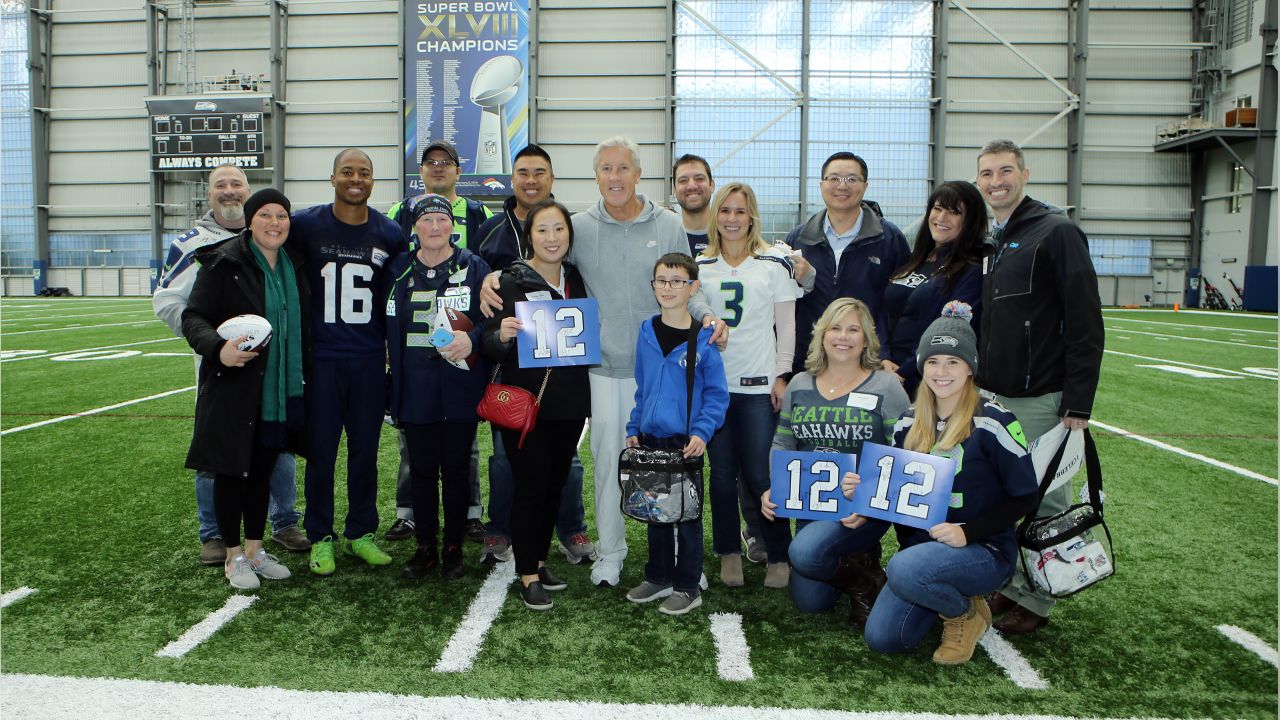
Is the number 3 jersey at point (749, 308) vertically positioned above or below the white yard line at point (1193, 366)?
above

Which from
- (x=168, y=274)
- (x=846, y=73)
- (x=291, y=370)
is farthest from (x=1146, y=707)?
(x=846, y=73)

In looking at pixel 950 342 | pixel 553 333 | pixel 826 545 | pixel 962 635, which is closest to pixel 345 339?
pixel 553 333

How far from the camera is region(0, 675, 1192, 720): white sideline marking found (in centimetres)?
248

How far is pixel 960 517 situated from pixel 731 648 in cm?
97

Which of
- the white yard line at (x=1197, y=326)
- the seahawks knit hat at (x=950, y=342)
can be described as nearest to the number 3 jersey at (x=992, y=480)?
the seahawks knit hat at (x=950, y=342)

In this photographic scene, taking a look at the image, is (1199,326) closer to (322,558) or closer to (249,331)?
(322,558)

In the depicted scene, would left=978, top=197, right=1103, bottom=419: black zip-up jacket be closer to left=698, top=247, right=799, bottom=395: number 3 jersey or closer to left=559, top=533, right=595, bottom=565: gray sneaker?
left=698, top=247, right=799, bottom=395: number 3 jersey

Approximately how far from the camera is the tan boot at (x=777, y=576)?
3.65 meters

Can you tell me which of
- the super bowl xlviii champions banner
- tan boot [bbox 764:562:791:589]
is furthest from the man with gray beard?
the super bowl xlviii champions banner

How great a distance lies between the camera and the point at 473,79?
2362cm

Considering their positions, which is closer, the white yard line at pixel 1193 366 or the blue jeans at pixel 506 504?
the blue jeans at pixel 506 504

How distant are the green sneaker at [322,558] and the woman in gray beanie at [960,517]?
2.42m

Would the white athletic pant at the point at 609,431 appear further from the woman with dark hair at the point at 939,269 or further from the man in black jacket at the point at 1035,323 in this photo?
the man in black jacket at the point at 1035,323

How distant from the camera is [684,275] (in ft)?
10.7
